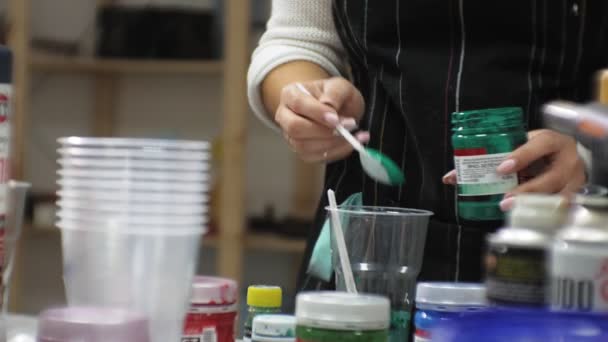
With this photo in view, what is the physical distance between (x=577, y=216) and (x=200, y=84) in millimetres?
2778

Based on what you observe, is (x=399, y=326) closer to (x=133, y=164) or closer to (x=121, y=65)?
(x=133, y=164)

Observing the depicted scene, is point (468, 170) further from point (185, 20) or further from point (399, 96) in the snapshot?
point (185, 20)

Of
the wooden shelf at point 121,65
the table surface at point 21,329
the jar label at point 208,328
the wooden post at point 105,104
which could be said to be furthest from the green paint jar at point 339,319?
the wooden post at point 105,104

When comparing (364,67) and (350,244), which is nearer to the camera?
(350,244)

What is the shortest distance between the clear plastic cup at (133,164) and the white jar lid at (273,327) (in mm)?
143

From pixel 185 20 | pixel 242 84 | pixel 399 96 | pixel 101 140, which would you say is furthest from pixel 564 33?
pixel 185 20

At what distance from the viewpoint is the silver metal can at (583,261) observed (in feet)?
2.18

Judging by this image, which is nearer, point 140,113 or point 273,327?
point 273,327

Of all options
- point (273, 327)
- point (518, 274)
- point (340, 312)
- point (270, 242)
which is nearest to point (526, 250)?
point (518, 274)

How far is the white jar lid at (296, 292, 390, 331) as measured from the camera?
2.52 feet

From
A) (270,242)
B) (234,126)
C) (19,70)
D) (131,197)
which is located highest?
(19,70)

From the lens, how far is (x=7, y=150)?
0.94 metres

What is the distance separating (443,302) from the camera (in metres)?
0.92

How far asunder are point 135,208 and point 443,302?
0.90 ft
